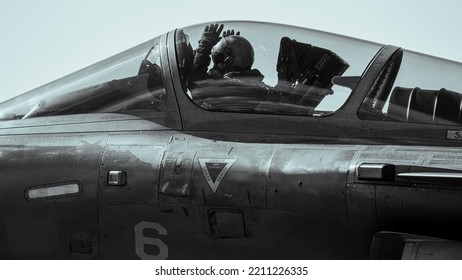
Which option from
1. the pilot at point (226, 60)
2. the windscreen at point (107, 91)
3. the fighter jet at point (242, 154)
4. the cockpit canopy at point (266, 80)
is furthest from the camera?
the windscreen at point (107, 91)

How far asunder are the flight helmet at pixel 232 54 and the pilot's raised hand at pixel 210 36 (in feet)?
0.24

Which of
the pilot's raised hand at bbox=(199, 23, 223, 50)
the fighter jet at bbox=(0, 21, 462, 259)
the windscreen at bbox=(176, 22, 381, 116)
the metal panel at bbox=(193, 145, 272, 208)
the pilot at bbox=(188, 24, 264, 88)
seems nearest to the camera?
the fighter jet at bbox=(0, 21, 462, 259)

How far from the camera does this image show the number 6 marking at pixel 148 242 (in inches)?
266

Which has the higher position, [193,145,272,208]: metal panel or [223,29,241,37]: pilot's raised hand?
[223,29,241,37]: pilot's raised hand

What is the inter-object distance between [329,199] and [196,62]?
2.04m

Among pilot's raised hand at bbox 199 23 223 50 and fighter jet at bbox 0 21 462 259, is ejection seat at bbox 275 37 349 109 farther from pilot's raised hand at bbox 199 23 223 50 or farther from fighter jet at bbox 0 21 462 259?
pilot's raised hand at bbox 199 23 223 50

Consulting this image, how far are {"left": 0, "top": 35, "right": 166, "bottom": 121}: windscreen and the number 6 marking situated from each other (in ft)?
3.54

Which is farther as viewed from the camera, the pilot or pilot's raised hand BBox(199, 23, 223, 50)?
pilot's raised hand BBox(199, 23, 223, 50)

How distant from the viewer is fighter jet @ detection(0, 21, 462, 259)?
6.06 metres

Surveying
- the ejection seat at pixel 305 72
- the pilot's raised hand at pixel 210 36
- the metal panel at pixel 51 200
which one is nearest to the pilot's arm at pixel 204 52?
the pilot's raised hand at pixel 210 36

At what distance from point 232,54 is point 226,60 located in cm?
7

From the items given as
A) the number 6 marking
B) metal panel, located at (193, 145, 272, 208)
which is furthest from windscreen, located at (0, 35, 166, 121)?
the number 6 marking

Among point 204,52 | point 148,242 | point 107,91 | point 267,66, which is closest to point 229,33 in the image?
point 204,52

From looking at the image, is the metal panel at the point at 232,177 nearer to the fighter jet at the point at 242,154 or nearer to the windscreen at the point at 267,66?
the fighter jet at the point at 242,154
